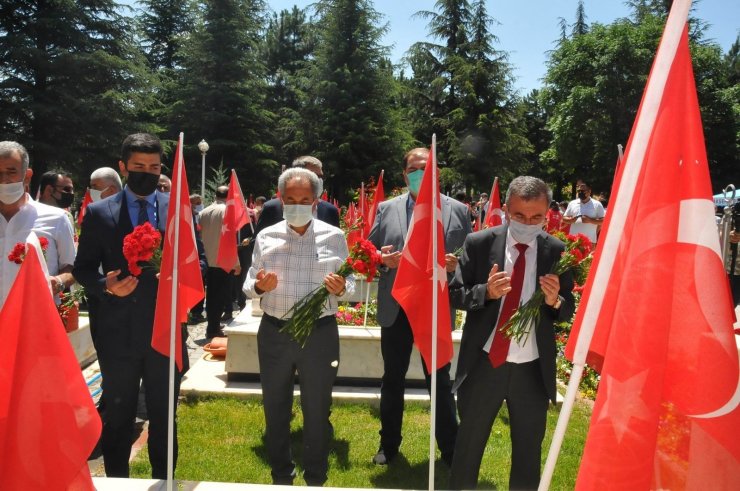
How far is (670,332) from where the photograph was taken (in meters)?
1.82

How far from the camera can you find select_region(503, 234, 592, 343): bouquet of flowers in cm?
311

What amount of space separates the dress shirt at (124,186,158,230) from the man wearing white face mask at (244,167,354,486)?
658 mm

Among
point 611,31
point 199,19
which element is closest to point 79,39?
point 199,19

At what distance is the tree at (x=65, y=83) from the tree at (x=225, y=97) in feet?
19.2

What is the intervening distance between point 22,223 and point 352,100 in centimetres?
3793

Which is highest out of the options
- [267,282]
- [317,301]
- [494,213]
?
[494,213]

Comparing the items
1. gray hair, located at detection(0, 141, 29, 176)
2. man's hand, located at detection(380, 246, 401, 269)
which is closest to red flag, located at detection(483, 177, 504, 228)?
man's hand, located at detection(380, 246, 401, 269)

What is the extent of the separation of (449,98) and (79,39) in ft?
79.0

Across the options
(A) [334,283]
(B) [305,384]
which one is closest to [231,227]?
(B) [305,384]

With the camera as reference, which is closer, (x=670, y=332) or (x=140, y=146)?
(x=670, y=332)

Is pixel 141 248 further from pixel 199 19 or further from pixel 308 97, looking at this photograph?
pixel 199 19

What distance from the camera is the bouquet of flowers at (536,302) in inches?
122

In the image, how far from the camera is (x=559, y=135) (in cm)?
4034

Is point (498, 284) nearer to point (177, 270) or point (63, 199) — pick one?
point (177, 270)
